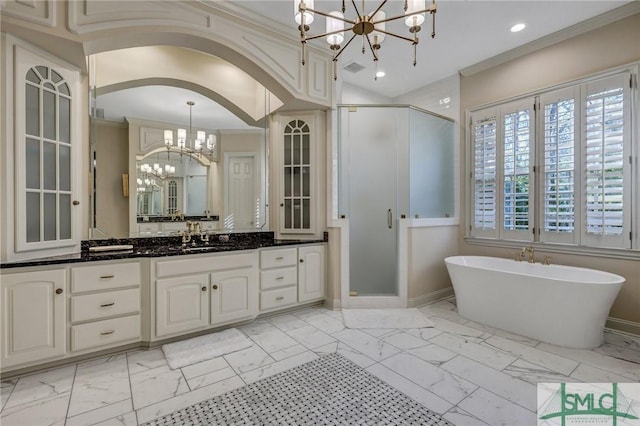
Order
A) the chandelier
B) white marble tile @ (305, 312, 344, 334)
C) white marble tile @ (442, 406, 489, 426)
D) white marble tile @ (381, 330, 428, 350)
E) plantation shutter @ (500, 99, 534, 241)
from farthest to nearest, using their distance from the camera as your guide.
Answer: plantation shutter @ (500, 99, 534, 241), the chandelier, white marble tile @ (305, 312, 344, 334), white marble tile @ (381, 330, 428, 350), white marble tile @ (442, 406, 489, 426)

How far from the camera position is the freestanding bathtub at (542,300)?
2357mm

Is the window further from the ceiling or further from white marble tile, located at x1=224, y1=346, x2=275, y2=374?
white marble tile, located at x1=224, y1=346, x2=275, y2=374

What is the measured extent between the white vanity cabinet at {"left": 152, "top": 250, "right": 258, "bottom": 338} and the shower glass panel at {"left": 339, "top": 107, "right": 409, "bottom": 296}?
1313mm

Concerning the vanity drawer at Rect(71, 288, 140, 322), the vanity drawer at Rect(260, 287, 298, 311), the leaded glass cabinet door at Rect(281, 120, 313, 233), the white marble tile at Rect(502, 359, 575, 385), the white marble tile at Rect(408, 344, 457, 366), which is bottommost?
the white marble tile at Rect(408, 344, 457, 366)

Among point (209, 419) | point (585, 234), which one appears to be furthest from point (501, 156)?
point (209, 419)

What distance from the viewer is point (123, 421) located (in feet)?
5.24

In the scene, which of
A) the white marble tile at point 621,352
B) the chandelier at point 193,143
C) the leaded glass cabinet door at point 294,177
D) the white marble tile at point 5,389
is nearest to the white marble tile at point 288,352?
the leaded glass cabinet door at point 294,177

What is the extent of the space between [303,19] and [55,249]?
2.50 metres

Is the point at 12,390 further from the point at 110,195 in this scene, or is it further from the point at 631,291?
the point at 631,291

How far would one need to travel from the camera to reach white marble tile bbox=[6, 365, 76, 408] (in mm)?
1790

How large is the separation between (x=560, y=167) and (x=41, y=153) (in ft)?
15.4

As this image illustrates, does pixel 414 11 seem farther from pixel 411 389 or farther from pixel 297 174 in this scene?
pixel 411 389

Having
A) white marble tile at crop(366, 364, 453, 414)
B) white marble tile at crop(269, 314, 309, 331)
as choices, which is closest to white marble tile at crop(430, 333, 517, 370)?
white marble tile at crop(366, 364, 453, 414)

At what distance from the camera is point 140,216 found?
2898 mm
